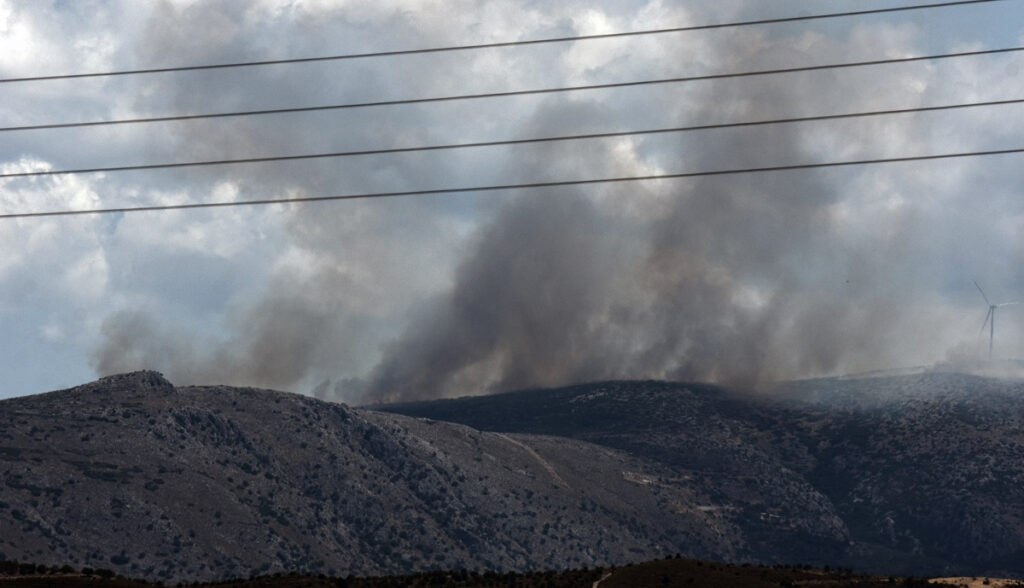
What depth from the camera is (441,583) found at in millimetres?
165375

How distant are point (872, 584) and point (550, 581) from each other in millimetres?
44407

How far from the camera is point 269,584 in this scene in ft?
519

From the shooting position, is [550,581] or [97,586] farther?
[550,581]

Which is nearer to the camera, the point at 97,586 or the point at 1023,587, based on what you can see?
the point at 97,586

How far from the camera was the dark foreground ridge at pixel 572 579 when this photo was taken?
156875 millimetres

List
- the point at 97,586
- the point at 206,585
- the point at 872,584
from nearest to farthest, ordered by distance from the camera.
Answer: the point at 97,586 → the point at 206,585 → the point at 872,584

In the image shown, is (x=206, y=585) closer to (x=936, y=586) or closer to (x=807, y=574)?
(x=807, y=574)

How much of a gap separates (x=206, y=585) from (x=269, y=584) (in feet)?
36.4

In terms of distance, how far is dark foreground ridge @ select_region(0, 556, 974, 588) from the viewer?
6176 inches

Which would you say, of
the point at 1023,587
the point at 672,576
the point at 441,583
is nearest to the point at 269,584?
the point at 441,583

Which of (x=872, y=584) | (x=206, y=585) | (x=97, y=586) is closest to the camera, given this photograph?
(x=97, y=586)

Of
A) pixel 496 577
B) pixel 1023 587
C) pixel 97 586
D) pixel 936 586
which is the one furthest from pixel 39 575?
pixel 1023 587

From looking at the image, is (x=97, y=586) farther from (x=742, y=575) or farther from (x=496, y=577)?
(x=742, y=575)

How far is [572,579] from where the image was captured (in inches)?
6678
